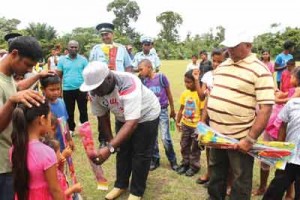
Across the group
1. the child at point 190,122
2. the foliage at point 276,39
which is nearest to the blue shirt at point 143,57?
the child at point 190,122

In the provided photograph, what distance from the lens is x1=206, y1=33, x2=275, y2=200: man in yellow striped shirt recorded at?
3.21 metres

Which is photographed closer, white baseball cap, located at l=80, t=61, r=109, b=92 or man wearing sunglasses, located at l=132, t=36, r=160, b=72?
white baseball cap, located at l=80, t=61, r=109, b=92

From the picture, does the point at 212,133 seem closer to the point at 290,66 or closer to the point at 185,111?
the point at 185,111

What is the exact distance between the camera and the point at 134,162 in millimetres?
4160

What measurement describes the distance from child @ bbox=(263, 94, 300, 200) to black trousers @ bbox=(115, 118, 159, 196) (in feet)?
4.49

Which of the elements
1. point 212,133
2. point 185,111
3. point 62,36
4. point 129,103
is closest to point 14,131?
point 129,103

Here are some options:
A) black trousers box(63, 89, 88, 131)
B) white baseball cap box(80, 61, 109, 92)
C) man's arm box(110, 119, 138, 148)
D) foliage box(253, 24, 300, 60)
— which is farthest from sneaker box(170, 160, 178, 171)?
foliage box(253, 24, 300, 60)

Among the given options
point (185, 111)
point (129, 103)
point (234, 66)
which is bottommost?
point (185, 111)

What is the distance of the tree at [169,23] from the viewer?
232ft

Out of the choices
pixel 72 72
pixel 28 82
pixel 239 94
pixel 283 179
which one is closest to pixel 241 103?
pixel 239 94

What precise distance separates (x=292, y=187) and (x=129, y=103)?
2.20m

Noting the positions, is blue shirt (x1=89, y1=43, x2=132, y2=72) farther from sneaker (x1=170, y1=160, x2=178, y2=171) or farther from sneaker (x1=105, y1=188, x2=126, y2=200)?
sneaker (x1=105, y1=188, x2=126, y2=200)

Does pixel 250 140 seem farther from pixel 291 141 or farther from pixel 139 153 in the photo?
pixel 139 153

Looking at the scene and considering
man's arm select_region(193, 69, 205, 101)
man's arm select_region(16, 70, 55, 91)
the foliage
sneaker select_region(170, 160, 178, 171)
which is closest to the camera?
man's arm select_region(16, 70, 55, 91)
